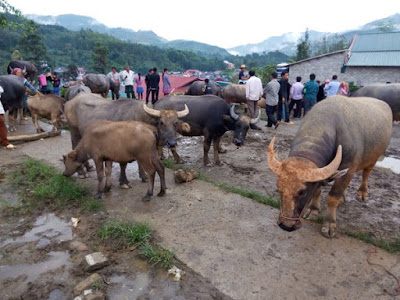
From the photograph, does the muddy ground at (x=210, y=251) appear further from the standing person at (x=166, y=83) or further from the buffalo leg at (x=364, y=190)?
the standing person at (x=166, y=83)

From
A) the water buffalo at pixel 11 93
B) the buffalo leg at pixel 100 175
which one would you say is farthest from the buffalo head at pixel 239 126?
the water buffalo at pixel 11 93

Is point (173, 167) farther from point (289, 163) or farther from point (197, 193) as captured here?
point (289, 163)

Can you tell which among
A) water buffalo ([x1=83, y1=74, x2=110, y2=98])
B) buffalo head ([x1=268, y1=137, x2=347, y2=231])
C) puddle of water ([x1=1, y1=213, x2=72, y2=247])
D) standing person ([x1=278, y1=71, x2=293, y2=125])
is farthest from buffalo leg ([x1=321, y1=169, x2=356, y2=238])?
water buffalo ([x1=83, y1=74, x2=110, y2=98])

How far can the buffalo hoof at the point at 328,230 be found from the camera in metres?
4.07

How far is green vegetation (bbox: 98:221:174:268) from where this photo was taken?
3537mm

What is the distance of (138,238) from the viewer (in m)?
3.91

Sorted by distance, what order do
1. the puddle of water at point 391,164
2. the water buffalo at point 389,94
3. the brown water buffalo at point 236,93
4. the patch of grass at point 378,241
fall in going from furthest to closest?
the brown water buffalo at point 236,93, the water buffalo at point 389,94, the puddle of water at point 391,164, the patch of grass at point 378,241

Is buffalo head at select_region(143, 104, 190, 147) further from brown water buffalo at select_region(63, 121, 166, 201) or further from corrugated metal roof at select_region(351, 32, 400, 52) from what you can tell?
corrugated metal roof at select_region(351, 32, 400, 52)

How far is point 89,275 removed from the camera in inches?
131

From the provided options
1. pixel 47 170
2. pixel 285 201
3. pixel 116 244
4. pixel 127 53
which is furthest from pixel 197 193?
pixel 127 53

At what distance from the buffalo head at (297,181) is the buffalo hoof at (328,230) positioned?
1078 millimetres

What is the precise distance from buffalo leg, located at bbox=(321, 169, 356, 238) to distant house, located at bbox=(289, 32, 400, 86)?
1979 cm

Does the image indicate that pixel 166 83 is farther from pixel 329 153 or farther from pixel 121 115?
pixel 329 153

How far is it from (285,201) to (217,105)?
4047 mm
